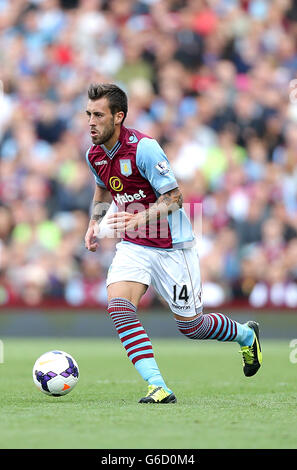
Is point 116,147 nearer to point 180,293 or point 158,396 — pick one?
point 180,293

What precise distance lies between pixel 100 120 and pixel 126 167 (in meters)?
0.42

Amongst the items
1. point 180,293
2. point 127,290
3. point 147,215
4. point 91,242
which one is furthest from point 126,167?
point 180,293

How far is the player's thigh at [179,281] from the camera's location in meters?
7.91

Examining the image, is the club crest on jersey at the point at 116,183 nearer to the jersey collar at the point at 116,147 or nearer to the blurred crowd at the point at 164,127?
the jersey collar at the point at 116,147

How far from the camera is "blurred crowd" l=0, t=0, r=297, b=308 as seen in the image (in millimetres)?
15344

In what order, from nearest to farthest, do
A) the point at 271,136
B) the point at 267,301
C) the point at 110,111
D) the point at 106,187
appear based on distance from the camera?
the point at 110,111 → the point at 106,187 → the point at 267,301 → the point at 271,136

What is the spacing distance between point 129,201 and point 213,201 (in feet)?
26.6

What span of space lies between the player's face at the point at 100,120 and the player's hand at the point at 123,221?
0.62m

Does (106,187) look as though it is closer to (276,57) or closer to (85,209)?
(85,209)

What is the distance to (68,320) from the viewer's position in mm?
15531

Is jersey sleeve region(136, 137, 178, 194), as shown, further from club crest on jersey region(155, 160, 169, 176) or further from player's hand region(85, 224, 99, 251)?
player's hand region(85, 224, 99, 251)

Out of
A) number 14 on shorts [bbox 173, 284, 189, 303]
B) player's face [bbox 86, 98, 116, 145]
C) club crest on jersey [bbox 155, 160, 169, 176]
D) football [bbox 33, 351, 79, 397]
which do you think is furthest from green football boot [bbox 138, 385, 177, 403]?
player's face [bbox 86, 98, 116, 145]

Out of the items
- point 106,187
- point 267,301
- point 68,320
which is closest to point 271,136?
point 267,301

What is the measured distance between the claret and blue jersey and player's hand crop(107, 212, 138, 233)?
0.30 m
